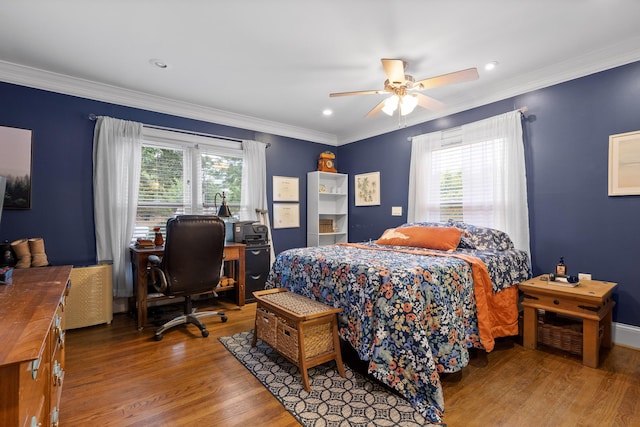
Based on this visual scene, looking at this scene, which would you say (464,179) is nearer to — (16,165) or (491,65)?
(491,65)

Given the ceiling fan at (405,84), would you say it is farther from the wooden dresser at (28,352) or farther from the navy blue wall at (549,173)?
the wooden dresser at (28,352)

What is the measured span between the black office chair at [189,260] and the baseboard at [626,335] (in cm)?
352

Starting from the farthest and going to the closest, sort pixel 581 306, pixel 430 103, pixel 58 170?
pixel 58 170 < pixel 430 103 < pixel 581 306

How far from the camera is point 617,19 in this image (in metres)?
2.21

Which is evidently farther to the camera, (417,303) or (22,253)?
(22,253)

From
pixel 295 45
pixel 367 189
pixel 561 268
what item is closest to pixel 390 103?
pixel 295 45

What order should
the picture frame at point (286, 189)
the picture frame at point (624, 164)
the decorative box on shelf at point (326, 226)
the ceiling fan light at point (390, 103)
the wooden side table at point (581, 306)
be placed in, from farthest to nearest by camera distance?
the decorative box on shelf at point (326, 226)
the picture frame at point (286, 189)
the ceiling fan light at point (390, 103)
the picture frame at point (624, 164)
the wooden side table at point (581, 306)

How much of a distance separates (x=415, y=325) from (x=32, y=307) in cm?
188

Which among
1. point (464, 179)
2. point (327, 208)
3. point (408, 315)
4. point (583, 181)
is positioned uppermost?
point (464, 179)

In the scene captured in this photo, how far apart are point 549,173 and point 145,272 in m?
4.06

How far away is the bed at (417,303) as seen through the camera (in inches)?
70.9

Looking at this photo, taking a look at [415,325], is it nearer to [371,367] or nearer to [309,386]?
[371,367]

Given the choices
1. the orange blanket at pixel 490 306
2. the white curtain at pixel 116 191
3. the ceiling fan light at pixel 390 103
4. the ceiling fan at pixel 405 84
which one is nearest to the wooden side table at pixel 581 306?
the orange blanket at pixel 490 306

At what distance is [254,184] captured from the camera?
14.3 feet
